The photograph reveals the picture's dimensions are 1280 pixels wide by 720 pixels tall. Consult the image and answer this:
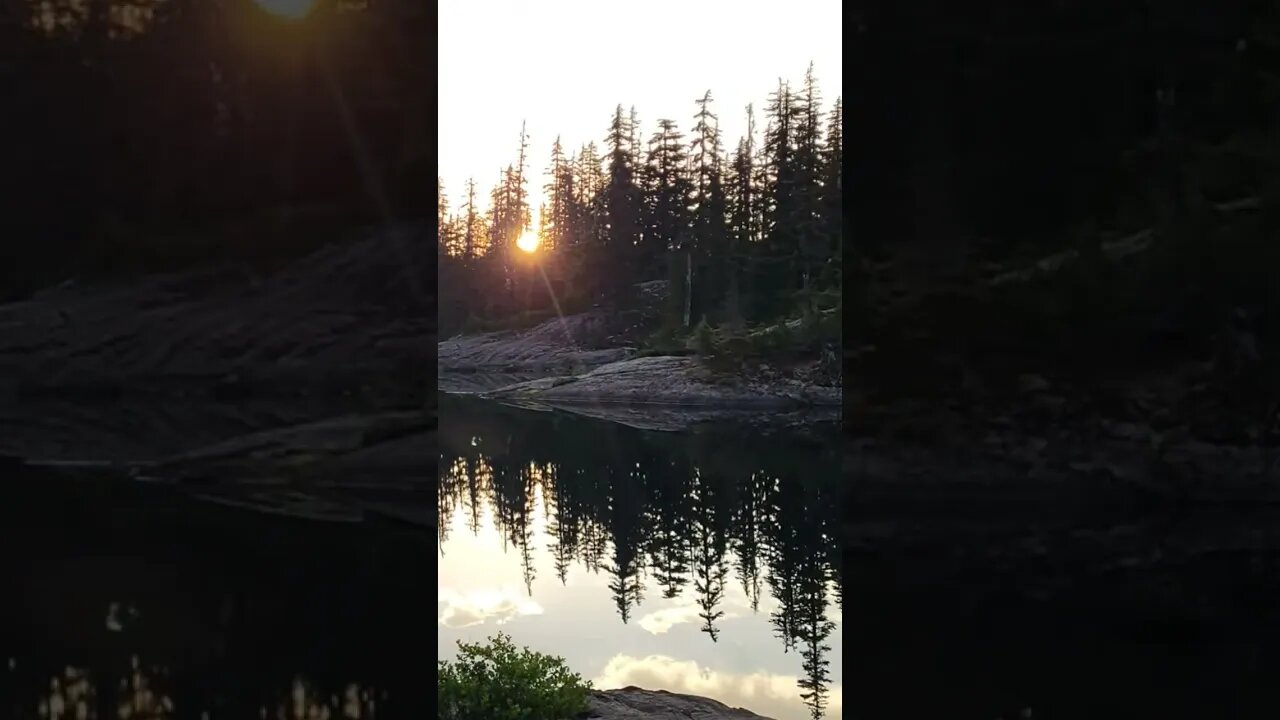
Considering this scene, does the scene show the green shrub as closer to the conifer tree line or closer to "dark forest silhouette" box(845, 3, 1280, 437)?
"dark forest silhouette" box(845, 3, 1280, 437)

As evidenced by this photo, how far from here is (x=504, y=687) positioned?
5977 mm

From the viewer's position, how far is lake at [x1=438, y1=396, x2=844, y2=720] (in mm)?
11500

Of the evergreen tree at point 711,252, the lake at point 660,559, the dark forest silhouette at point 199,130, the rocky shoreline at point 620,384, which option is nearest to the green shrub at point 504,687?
the lake at point 660,559

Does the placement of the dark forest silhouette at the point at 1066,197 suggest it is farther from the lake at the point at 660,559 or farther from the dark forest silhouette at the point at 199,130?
the lake at the point at 660,559

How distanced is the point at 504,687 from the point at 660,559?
10.3 meters

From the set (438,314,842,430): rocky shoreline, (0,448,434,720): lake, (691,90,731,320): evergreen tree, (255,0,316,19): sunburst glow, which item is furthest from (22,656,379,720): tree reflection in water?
(691,90,731,320): evergreen tree

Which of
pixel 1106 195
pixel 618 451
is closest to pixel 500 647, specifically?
pixel 1106 195

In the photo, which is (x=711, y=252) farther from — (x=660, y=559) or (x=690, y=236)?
(x=660, y=559)

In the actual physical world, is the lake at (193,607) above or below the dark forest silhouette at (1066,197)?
below

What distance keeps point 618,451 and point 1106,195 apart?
885 inches

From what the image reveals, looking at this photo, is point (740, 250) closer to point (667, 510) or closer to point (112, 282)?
point (667, 510)

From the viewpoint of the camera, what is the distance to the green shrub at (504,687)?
5.82m

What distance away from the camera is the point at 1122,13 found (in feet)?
6.32

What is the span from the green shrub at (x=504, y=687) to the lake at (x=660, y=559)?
237 cm
